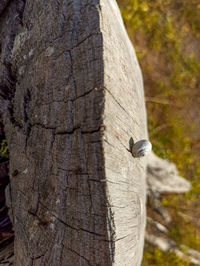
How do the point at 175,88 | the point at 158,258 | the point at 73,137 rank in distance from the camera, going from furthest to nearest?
the point at 175,88
the point at 158,258
the point at 73,137

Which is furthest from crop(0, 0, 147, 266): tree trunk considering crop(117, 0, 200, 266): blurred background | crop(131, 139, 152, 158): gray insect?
crop(117, 0, 200, 266): blurred background

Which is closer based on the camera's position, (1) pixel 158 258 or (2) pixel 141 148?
(2) pixel 141 148

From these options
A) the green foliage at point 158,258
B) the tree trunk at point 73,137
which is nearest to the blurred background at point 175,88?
the green foliage at point 158,258

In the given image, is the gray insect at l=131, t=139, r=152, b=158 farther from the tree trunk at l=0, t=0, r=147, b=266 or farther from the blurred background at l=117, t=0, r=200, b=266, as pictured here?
the blurred background at l=117, t=0, r=200, b=266

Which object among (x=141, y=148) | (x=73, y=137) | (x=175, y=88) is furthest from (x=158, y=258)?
(x=73, y=137)

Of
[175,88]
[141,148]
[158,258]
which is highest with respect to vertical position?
[175,88]

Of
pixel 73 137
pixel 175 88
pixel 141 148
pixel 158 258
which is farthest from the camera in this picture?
pixel 175 88

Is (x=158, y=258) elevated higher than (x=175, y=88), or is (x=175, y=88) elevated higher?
(x=175, y=88)

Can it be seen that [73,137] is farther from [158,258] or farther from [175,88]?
[175,88]
